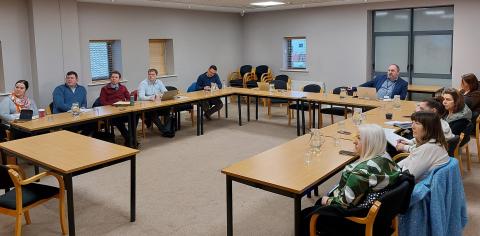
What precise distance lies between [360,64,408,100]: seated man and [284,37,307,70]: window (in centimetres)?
352

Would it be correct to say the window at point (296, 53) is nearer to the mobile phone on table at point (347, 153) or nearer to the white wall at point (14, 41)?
the white wall at point (14, 41)

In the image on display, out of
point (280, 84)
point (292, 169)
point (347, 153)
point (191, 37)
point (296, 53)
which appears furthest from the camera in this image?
point (296, 53)

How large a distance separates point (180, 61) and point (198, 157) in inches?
167

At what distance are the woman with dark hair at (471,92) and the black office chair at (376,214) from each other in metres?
3.25

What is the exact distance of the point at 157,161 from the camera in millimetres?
5660

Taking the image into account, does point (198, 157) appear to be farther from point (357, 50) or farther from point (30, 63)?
point (357, 50)

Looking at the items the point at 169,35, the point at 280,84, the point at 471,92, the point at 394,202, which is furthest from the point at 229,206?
the point at 169,35

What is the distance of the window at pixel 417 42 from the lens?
825 centimetres

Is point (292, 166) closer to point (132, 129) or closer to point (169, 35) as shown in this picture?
point (132, 129)

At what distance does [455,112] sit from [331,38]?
539cm

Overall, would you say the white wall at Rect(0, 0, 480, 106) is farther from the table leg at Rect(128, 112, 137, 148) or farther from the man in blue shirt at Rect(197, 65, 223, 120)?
the table leg at Rect(128, 112, 137, 148)

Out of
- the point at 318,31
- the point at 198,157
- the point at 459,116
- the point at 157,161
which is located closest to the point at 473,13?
the point at 318,31

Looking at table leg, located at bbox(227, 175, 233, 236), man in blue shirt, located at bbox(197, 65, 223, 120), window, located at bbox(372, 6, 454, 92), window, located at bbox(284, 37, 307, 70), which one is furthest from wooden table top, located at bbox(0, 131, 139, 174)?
window, located at bbox(284, 37, 307, 70)

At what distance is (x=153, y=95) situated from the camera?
6910mm
